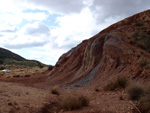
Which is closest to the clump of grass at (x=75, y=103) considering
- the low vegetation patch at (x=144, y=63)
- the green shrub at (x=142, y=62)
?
the low vegetation patch at (x=144, y=63)

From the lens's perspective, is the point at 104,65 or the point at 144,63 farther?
the point at 104,65

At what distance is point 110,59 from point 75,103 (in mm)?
11349

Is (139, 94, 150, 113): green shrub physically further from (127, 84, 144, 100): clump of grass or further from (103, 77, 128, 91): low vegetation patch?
(103, 77, 128, 91): low vegetation patch

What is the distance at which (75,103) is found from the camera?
373 inches

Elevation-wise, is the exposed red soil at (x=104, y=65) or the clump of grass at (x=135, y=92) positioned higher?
the exposed red soil at (x=104, y=65)

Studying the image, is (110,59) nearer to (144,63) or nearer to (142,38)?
(144,63)

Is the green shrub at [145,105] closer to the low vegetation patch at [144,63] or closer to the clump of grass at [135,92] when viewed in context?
the clump of grass at [135,92]

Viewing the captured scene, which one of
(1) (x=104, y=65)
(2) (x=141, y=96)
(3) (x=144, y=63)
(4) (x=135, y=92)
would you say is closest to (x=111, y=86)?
(3) (x=144, y=63)

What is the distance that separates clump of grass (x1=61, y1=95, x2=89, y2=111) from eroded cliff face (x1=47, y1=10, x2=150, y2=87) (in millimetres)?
6316

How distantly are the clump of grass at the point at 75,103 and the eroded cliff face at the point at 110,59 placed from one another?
632 cm

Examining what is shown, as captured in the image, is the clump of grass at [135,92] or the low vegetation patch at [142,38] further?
the low vegetation patch at [142,38]

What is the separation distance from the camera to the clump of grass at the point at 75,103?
31.1 ft

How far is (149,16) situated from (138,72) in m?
16.1

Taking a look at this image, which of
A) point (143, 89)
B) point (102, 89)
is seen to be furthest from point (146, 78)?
point (143, 89)
